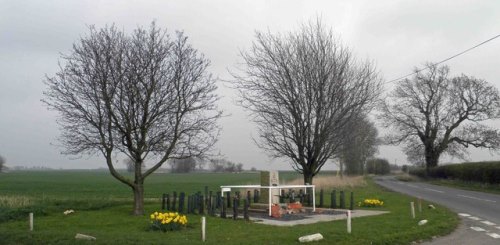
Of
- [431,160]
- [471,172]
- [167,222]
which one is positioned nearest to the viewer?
[167,222]

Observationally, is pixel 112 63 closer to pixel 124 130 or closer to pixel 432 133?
pixel 124 130

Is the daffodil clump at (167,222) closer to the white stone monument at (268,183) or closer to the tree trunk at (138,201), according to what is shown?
the tree trunk at (138,201)

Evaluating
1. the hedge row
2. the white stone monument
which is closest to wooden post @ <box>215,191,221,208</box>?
the white stone monument

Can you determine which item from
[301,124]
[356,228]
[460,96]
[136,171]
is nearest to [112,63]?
[136,171]

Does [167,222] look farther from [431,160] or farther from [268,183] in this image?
[431,160]

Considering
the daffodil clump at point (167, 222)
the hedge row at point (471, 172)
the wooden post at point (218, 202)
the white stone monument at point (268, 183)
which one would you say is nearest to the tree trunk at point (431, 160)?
the hedge row at point (471, 172)

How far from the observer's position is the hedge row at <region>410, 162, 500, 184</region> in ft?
140

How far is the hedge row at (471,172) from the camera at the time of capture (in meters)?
42.7

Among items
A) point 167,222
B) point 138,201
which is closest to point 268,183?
point 138,201

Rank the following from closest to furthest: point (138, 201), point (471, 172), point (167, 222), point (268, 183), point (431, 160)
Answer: point (167, 222)
point (138, 201)
point (268, 183)
point (471, 172)
point (431, 160)

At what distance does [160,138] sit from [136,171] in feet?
5.88

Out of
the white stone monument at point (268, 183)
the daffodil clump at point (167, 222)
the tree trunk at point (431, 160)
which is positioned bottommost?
the daffodil clump at point (167, 222)

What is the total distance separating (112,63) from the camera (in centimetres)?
2109

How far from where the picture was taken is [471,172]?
49188 millimetres
